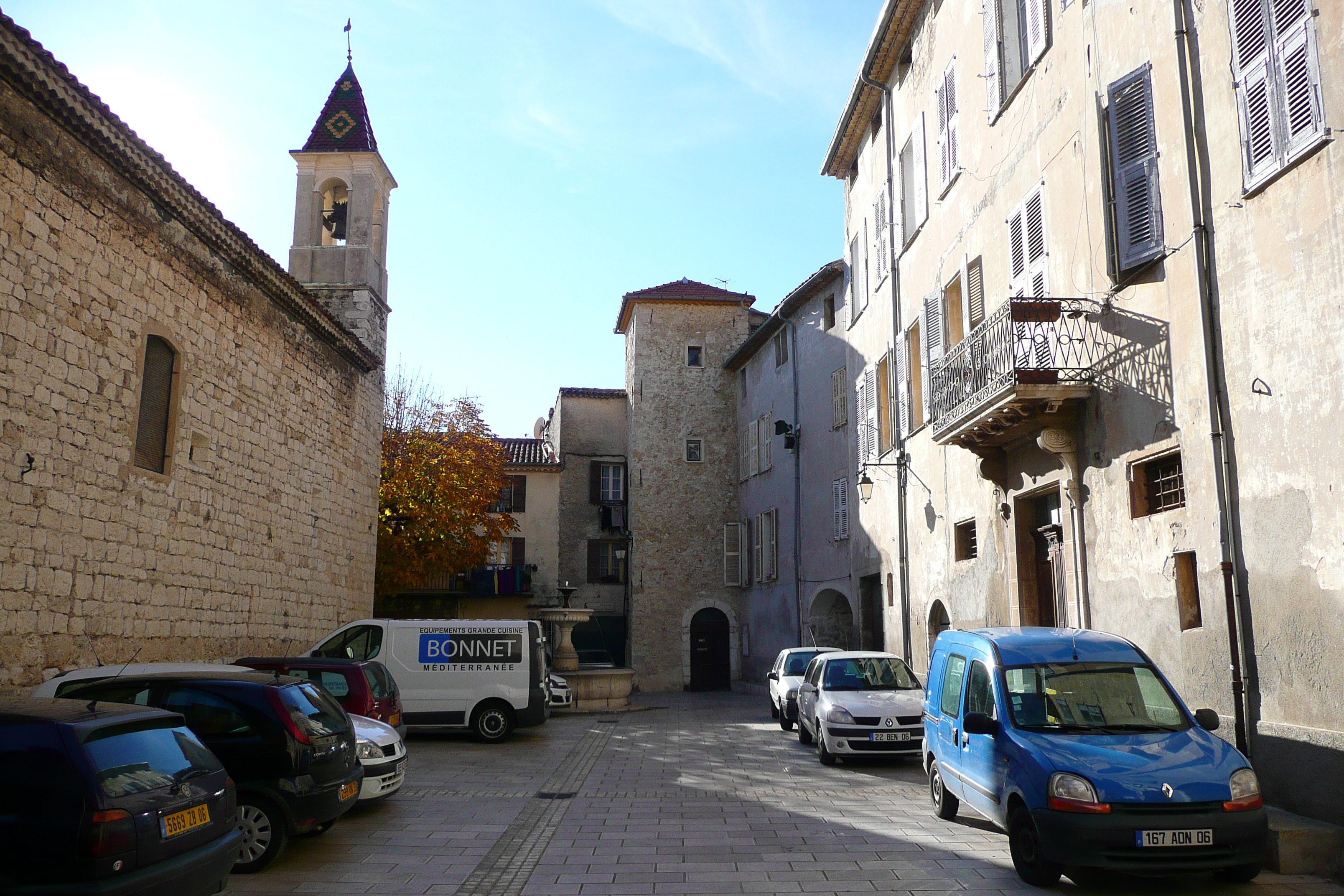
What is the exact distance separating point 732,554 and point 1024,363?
22465 mm

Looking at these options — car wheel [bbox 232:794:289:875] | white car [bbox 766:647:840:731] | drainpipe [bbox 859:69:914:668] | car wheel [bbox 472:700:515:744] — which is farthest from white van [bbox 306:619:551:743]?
car wheel [bbox 232:794:289:875]

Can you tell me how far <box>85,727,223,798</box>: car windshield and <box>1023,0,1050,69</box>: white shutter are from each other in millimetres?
12093

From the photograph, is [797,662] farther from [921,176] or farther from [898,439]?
[921,176]

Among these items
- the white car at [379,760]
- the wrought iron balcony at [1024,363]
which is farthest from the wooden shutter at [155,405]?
the wrought iron balcony at [1024,363]

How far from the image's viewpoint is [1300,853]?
7113mm

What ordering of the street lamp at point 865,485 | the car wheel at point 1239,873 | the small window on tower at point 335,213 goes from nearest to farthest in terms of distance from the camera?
the car wheel at point 1239,873 → the street lamp at point 865,485 → the small window on tower at point 335,213

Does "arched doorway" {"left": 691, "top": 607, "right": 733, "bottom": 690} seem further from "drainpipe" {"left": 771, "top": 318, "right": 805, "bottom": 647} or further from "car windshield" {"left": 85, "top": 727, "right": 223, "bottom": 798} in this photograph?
"car windshield" {"left": 85, "top": 727, "right": 223, "bottom": 798}

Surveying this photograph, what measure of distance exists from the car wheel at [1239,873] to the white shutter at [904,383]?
1189 cm

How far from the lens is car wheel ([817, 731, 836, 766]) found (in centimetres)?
1313

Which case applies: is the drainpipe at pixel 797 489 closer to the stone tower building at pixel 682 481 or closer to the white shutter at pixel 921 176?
the stone tower building at pixel 682 481

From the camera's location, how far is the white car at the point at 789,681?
18.1 m

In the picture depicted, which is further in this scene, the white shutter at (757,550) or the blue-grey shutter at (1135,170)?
the white shutter at (757,550)

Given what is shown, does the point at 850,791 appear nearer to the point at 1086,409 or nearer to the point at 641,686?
the point at 1086,409

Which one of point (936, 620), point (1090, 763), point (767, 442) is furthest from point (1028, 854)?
point (767, 442)
